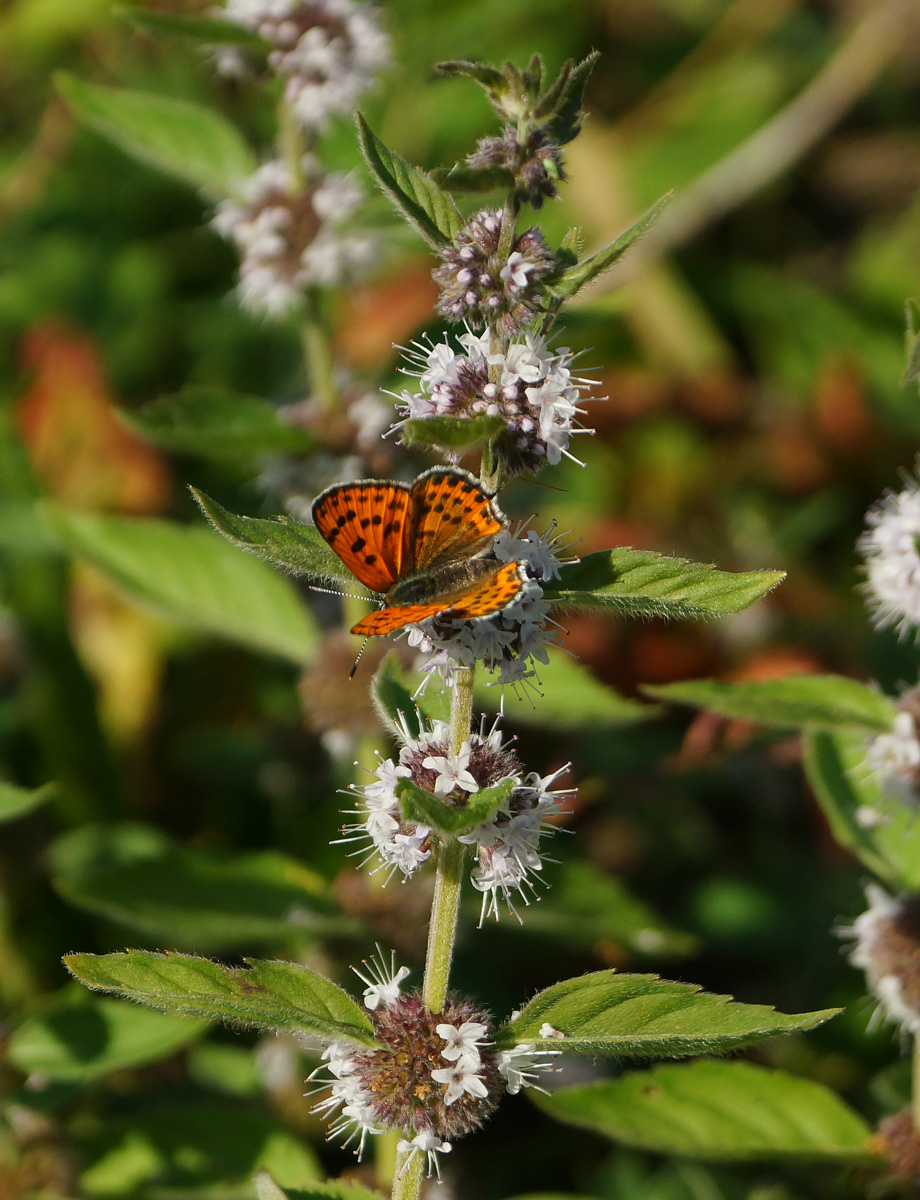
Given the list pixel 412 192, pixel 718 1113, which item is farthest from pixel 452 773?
pixel 718 1113

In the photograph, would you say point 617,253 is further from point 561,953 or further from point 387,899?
point 561,953

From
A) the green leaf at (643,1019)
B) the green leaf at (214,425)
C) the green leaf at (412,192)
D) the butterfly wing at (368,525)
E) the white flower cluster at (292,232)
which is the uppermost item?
the white flower cluster at (292,232)

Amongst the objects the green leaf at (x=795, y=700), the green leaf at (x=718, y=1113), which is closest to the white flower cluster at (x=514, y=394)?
the green leaf at (x=795, y=700)

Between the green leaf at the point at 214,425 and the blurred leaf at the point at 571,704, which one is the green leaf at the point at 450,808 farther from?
the green leaf at the point at 214,425

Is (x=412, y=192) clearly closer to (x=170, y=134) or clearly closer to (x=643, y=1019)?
(x=643, y=1019)

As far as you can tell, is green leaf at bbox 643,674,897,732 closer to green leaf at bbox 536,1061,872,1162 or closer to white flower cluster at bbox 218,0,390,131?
green leaf at bbox 536,1061,872,1162

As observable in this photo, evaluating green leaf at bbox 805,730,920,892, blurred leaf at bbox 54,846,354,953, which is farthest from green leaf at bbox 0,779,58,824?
green leaf at bbox 805,730,920,892

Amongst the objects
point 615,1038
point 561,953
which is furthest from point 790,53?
point 615,1038
